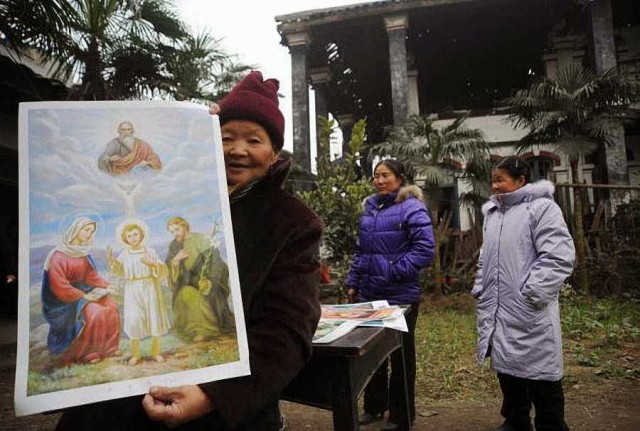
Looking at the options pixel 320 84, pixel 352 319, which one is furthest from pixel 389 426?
pixel 320 84

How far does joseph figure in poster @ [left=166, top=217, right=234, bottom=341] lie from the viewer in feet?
2.77

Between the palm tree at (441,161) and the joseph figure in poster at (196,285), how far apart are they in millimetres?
7605

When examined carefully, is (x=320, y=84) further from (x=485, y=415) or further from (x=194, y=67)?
(x=485, y=415)

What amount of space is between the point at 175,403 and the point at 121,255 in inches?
10.8

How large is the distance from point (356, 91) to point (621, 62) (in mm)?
7712

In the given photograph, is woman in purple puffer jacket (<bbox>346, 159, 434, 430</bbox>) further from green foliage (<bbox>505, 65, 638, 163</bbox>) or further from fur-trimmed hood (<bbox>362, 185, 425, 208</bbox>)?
green foliage (<bbox>505, 65, 638, 163</bbox>)

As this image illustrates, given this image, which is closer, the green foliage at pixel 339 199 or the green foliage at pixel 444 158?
the green foliage at pixel 339 199

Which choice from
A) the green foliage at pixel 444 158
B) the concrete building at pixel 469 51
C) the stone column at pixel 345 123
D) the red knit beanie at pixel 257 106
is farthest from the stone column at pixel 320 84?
the red knit beanie at pixel 257 106

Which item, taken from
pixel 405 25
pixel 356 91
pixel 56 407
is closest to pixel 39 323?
pixel 56 407

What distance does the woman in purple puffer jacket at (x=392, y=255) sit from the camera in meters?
3.09

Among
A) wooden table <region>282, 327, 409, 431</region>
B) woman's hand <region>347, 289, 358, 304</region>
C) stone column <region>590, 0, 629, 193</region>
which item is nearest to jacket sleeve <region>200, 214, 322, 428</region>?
wooden table <region>282, 327, 409, 431</region>

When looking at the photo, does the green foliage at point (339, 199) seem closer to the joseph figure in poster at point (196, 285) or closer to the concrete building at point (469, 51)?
the concrete building at point (469, 51)

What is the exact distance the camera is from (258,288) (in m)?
1.00

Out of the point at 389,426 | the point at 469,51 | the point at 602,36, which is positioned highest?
the point at 469,51
